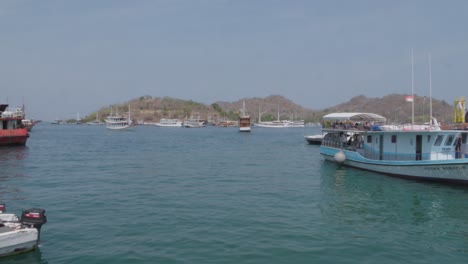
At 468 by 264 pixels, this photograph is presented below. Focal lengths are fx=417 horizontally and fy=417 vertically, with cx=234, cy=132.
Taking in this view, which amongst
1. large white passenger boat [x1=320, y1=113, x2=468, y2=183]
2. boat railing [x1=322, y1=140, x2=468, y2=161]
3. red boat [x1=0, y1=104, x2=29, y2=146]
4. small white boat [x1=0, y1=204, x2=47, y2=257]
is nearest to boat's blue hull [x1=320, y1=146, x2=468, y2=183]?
large white passenger boat [x1=320, y1=113, x2=468, y2=183]

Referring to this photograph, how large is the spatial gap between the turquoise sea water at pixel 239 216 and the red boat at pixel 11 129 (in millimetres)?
28587

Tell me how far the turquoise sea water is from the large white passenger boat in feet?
3.32

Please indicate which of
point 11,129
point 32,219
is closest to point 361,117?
point 32,219

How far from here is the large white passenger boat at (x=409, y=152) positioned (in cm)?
2805

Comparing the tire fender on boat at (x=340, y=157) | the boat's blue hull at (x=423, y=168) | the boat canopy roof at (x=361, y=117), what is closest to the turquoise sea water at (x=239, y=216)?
the boat's blue hull at (x=423, y=168)

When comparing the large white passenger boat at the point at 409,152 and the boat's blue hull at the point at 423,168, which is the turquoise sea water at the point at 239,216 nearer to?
the boat's blue hull at the point at 423,168

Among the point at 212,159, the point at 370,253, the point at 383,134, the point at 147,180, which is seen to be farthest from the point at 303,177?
the point at 370,253

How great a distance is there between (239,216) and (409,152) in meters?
17.6

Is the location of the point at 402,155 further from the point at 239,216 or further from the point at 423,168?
the point at 239,216

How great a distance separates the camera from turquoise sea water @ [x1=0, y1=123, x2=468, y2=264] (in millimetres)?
14414

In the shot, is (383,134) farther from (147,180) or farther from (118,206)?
(118,206)

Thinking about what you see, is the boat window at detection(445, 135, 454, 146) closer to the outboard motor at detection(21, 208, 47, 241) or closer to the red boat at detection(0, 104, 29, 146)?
the outboard motor at detection(21, 208, 47, 241)

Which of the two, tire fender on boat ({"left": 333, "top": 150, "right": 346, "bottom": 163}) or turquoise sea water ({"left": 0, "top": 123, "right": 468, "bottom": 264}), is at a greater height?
tire fender on boat ({"left": 333, "top": 150, "right": 346, "bottom": 163})

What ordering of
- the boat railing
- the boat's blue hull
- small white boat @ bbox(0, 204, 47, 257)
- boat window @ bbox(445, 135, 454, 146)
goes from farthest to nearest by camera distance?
boat window @ bbox(445, 135, 454, 146) → the boat railing → the boat's blue hull → small white boat @ bbox(0, 204, 47, 257)
